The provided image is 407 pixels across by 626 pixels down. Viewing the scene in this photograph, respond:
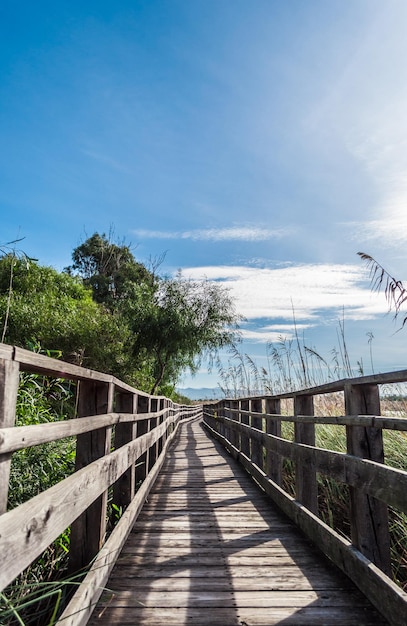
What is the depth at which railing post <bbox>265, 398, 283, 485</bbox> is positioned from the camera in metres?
4.66

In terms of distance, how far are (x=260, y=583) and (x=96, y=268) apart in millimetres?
33861

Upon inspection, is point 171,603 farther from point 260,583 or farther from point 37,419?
point 37,419

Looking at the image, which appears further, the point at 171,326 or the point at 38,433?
the point at 171,326

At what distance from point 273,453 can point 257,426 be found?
1.22 m

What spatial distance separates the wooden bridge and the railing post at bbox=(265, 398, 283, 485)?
73 centimetres

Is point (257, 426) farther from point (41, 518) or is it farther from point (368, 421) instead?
point (41, 518)

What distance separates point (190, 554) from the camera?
9.92 ft

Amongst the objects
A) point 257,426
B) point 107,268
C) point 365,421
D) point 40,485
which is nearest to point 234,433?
Answer: point 257,426

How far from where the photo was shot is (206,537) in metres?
3.42

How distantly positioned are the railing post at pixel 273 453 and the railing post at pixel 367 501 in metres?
2.13

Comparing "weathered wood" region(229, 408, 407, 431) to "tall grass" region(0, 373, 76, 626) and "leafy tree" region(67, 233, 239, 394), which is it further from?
"leafy tree" region(67, 233, 239, 394)

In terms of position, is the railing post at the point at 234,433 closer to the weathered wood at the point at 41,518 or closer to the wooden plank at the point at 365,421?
the wooden plank at the point at 365,421

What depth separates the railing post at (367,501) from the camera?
238cm

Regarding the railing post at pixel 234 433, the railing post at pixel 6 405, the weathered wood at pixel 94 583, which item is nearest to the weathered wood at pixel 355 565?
the weathered wood at pixel 94 583
